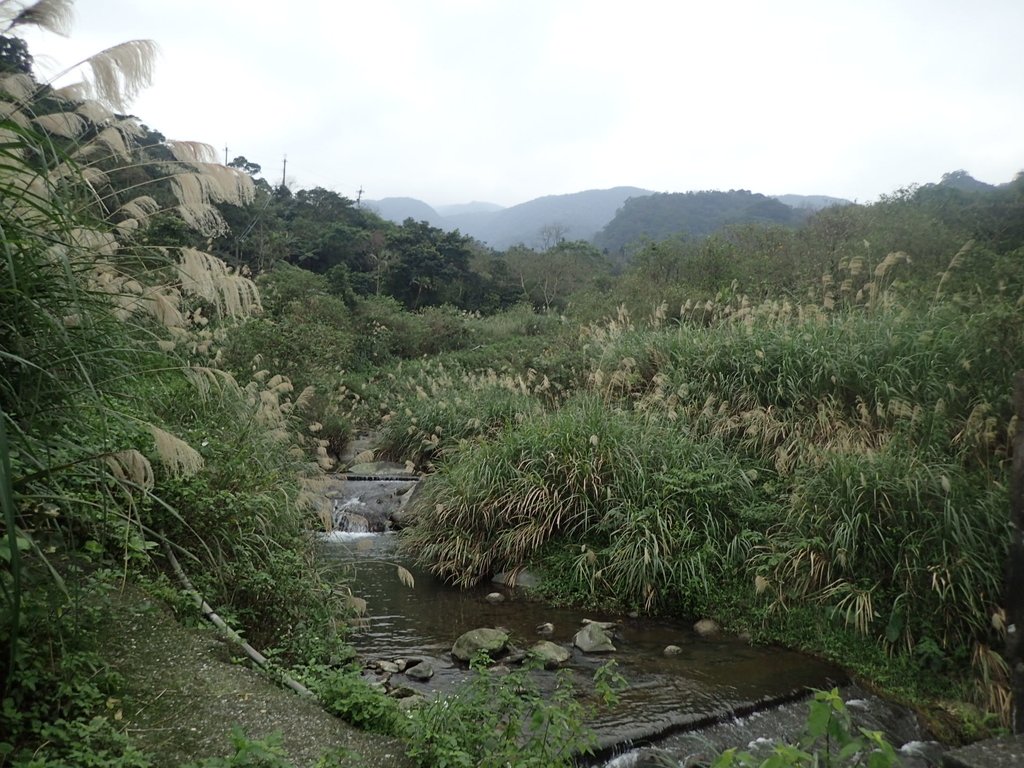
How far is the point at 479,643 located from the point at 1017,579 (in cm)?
344

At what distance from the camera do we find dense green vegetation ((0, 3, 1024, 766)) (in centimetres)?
242

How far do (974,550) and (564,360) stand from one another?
875 centimetres

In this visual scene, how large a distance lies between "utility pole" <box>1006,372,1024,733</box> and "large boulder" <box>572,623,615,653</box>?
8.25 feet

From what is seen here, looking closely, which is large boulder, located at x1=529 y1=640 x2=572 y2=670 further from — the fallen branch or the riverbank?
the riverbank

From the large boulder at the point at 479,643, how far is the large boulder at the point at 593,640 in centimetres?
57

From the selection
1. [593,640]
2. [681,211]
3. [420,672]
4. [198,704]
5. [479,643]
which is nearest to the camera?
[198,704]

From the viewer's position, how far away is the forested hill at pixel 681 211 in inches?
2982

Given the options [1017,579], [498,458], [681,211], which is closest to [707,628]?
[1017,579]

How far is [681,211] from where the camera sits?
83125 millimetres

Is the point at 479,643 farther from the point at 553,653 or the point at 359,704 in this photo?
the point at 359,704

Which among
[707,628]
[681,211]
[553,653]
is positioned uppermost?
[681,211]

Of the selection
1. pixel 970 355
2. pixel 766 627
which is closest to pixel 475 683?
pixel 766 627

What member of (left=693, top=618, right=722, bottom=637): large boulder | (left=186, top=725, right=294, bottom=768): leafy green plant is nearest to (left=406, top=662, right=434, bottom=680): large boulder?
(left=693, top=618, right=722, bottom=637): large boulder

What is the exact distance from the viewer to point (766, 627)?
5480 mm
